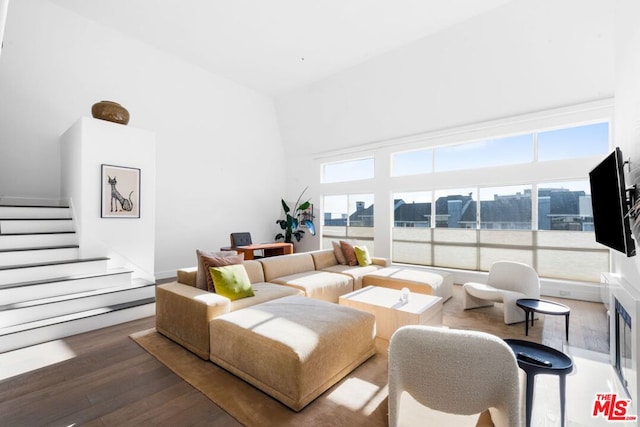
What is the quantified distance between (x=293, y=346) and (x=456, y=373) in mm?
1067

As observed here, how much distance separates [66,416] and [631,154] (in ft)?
14.1

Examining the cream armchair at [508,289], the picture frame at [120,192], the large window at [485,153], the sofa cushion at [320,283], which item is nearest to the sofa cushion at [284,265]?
the sofa cushion at [320,283]

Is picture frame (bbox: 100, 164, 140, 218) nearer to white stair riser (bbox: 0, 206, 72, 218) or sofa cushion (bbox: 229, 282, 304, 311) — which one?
white stair riser (bbox: 0, 206, 72, 218)

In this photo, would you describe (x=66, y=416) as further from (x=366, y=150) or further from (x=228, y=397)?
(x=366, y=150)

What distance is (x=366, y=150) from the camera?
7.01 meters

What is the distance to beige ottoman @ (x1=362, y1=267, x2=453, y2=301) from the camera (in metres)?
3.87

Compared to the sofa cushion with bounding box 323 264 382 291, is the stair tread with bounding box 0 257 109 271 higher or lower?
higher

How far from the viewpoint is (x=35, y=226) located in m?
3.98

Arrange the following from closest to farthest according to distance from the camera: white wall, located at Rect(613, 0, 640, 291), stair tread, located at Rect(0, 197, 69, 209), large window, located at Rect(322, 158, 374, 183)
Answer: white wall, located at Rect(613, 0, 640, 291) → stair tread, located at Rect(0, 197, 69, 209) → large window, located at Rect(322, 158, 374, 183)

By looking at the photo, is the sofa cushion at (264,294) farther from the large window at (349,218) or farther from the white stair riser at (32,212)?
the large window at (349,218)

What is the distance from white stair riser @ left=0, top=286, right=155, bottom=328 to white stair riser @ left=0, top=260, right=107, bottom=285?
533 mm

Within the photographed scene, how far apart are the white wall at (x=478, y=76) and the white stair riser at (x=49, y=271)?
5387 millimetres

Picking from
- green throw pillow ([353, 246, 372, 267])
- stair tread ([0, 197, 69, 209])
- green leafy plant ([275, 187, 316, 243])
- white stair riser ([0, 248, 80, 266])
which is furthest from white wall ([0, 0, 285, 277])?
green throw pillow ([353, 246, 372, 267])

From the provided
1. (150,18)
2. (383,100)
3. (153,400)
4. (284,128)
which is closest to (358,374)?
(153,400)
